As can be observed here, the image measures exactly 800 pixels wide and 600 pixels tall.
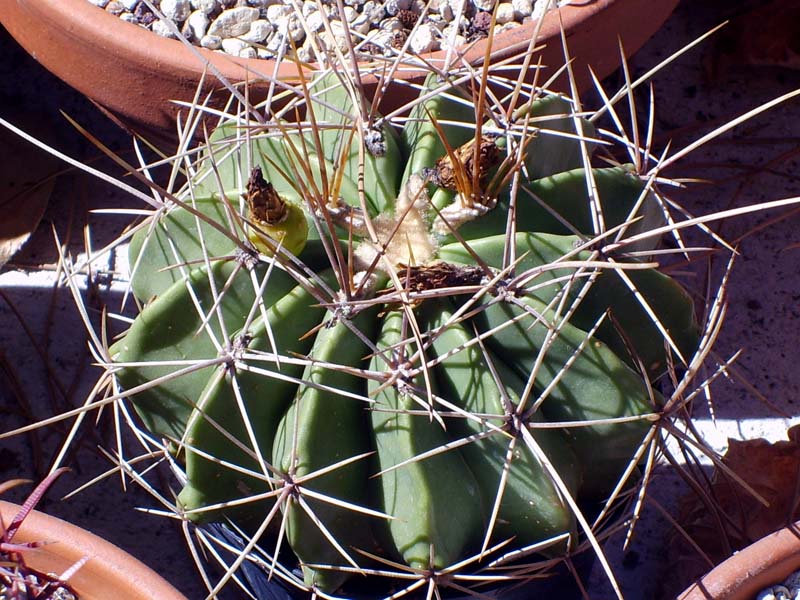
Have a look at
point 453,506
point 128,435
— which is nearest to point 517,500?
point 453,506

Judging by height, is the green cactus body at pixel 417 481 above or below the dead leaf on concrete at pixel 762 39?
below

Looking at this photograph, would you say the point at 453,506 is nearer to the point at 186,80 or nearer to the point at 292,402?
the point at 292,402

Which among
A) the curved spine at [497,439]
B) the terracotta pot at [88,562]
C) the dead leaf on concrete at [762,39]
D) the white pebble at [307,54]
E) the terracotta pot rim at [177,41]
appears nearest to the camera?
the curved spine at [497,439]

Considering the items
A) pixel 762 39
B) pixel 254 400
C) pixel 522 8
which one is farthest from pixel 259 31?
A: pixel 762 39

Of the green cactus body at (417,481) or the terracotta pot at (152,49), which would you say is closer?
the green cactus body at (417,481)

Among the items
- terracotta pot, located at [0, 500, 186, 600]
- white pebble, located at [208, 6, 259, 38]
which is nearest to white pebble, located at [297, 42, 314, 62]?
white pebble, located at [208, 6, 259, 38]

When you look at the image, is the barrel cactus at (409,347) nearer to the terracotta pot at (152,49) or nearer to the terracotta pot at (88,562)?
the terracotta pot at (88,562)

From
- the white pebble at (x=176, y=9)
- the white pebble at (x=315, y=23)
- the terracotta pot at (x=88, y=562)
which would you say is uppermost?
the white pebble at (x=176, y=9)

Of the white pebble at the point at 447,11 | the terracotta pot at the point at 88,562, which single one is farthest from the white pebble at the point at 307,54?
the terracotta pot at the point at 88,562
